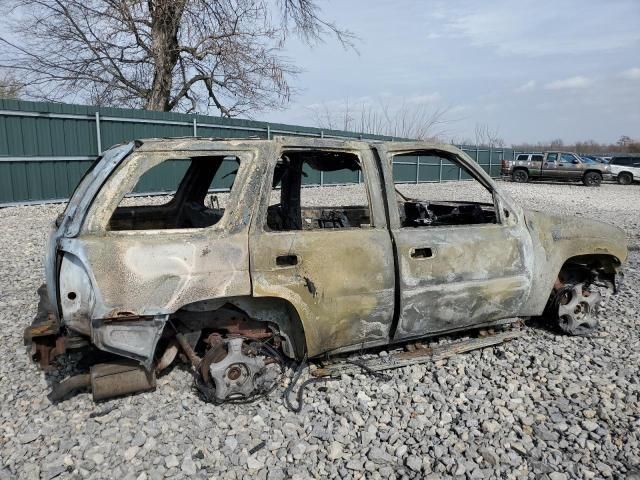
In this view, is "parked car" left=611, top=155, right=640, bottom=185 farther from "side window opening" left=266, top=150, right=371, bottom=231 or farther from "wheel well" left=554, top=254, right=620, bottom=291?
"side window opening" left=266, top=150, right=371, bottom=231

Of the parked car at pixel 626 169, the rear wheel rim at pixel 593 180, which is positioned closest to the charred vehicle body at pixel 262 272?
the rear wheel rim at pixel 593 180

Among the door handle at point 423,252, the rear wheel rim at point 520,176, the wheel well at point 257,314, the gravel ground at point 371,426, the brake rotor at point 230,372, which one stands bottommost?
the gravel ground at point 371,426

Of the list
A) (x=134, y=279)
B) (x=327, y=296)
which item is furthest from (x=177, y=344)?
(x=327, y=296)

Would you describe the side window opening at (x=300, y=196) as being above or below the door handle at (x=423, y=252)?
above

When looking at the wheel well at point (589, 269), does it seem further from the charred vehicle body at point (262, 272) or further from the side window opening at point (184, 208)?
the side window opening at point (184, 208)

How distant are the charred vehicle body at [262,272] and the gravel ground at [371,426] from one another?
23 centimetres

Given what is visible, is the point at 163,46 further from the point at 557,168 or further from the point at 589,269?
the point at 557,168

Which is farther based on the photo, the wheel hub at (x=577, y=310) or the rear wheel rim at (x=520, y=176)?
the rear wheel rim at (x=520, y=176)

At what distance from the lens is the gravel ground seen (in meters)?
2.60

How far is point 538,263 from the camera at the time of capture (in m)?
3.91

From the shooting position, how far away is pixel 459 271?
3.58 m

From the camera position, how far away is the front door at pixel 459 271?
3.44m

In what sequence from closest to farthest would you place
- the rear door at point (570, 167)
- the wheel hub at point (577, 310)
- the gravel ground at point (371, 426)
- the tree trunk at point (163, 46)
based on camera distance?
1. the gravel ground at point (371, 426)
2. the wheel hub at point (577, 310)
3. the tree trunk at point (163, 46)
4. the rear door at point (570, 167)

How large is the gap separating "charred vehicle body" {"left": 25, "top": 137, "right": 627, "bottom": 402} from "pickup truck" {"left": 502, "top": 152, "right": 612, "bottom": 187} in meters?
25.6
